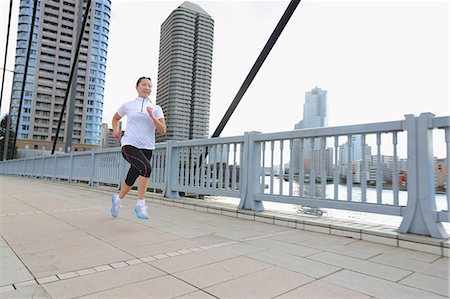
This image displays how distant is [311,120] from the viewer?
5320 millimetres

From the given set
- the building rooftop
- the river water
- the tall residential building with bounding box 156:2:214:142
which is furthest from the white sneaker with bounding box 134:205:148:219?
the building rooftop

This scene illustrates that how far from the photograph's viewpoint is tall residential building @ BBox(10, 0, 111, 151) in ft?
235

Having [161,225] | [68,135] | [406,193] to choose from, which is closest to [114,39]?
[68,135]

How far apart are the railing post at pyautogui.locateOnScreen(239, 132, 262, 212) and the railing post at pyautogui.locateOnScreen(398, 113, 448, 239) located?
1729mm

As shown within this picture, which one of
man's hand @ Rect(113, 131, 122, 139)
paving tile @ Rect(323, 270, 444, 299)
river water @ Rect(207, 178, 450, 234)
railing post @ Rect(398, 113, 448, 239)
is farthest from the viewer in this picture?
man's hand @ Rect(113, 131, 122, 139)

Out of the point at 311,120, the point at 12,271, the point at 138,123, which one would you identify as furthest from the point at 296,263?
the point at 311,120

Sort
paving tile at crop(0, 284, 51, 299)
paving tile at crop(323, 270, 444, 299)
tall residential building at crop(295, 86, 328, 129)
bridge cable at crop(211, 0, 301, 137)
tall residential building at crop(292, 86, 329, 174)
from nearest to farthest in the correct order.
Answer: paving tile at crop(0, 284, 51, 299)
paving tile at crop(323, 270, 444, 299)
tall residential building at crop(292, 86, 329, 174)
tall residential building at crop(295, 86, 328, 129)
bridge cable at crop(211, 0, 301, 137)

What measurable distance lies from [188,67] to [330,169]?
762 centimetres

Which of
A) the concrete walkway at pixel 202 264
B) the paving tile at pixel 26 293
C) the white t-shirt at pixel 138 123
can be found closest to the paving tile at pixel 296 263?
the concrete walkway at pixel 202 264

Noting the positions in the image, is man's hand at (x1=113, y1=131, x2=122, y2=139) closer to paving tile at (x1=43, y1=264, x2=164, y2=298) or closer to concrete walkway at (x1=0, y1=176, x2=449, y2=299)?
concrete walkway at (x1=0, y1=176, x2=449, y2=299)

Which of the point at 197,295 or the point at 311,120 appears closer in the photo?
the point at 197,295

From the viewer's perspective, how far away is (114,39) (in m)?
17.5

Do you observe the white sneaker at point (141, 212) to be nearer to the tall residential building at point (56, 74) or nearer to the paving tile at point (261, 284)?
the paving tile at point (261, 284)

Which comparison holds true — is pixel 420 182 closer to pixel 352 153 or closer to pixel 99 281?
pixel 352 153
